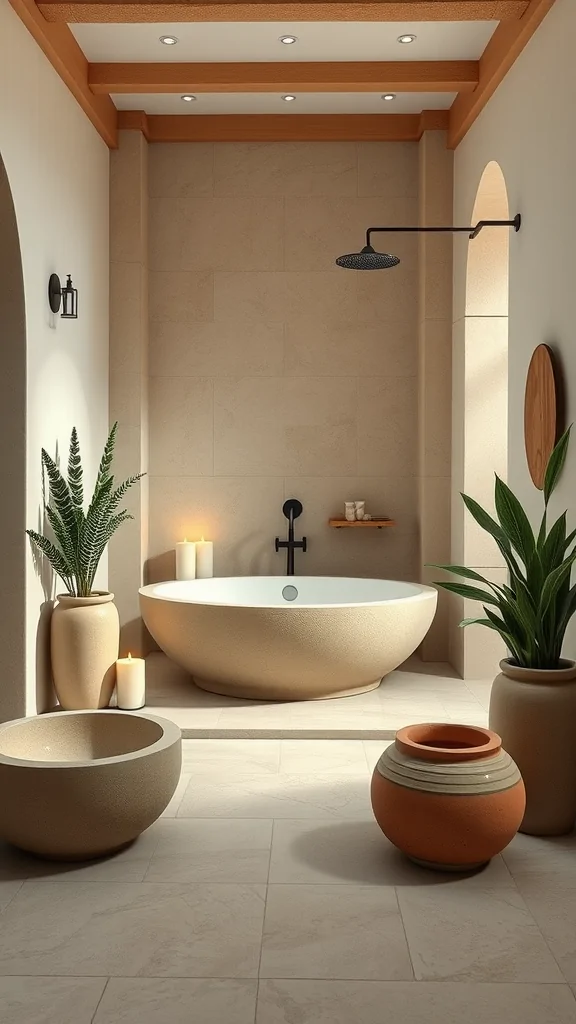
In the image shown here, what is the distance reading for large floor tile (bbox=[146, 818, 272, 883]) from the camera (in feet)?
8.16

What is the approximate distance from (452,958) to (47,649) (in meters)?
2.35

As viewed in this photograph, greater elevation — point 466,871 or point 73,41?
point 73,41

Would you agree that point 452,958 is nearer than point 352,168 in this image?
Yes

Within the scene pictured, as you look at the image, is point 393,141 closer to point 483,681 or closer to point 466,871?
point 483,681

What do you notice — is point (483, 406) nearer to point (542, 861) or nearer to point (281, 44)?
point (281, 44)

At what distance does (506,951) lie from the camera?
2.10 meters

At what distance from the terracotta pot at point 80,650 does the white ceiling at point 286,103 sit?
102 inches

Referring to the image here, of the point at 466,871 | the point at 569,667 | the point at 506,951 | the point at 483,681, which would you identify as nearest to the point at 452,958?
the point at 506,951

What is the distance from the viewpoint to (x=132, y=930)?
2186mm

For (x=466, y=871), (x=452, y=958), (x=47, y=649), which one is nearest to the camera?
(x=452, y=958)

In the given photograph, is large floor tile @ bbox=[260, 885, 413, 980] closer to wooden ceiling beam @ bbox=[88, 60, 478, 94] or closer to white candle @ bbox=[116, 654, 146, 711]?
white candle @ bbox=[116, 654, 146, 711]

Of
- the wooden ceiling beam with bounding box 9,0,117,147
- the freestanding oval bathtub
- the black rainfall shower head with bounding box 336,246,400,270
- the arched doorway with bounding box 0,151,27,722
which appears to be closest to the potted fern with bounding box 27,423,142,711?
the arched doorway with bounding box 0,151,27,722

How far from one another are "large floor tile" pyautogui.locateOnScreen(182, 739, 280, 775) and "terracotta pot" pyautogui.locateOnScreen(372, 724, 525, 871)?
889 mm

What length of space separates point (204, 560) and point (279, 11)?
105 inches
